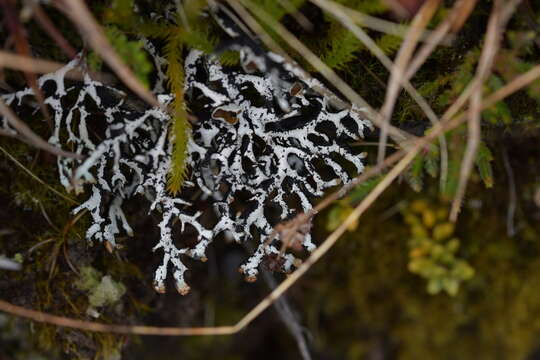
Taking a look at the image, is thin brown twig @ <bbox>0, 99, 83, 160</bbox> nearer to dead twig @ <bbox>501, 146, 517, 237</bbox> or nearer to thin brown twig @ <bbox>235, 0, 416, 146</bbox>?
thin brown twig @ <bbox>235, 0, 416, 146</bbox>

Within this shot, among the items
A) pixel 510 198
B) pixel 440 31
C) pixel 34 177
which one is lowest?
pixel 510 198

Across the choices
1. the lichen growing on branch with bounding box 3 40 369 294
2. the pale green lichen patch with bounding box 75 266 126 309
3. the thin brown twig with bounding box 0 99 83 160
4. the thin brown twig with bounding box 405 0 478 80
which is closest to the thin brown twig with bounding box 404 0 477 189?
the thin brown twig with bounding box 405 0 478 80

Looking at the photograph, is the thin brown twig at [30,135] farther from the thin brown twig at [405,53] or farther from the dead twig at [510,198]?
the dead twig at [510,198]

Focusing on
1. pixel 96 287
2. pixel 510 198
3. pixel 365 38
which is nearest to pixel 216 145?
pixel 365 38

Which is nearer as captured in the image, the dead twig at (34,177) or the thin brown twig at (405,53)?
the thin brown twig at (405,53)

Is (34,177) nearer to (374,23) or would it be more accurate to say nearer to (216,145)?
(216,145)

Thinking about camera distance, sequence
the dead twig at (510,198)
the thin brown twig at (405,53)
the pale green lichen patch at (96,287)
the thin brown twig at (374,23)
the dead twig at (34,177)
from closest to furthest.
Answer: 1. the thin brown twig at (405,53)
2. the thin brown twig at (374,23)
3. the dead twig at (34,177)
4. the pale green lichen patch at (96,287)
5. the dead twig at (510,198)

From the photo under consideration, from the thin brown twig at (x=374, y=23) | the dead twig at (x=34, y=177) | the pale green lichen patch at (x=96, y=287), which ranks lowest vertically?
the pale green lichen patch at (x=96, y=287)

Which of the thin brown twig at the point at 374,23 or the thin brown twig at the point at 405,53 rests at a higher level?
the thin brown twig at the point at 374,23

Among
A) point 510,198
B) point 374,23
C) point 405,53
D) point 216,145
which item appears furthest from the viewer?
point 510,198

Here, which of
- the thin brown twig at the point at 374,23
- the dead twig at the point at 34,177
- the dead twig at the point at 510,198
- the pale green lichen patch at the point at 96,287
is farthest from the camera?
the dead twig at the point at 510,198

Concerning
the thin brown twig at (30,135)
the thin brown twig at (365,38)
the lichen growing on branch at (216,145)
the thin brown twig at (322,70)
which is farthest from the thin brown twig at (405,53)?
the thin brown twig at (30,135)
